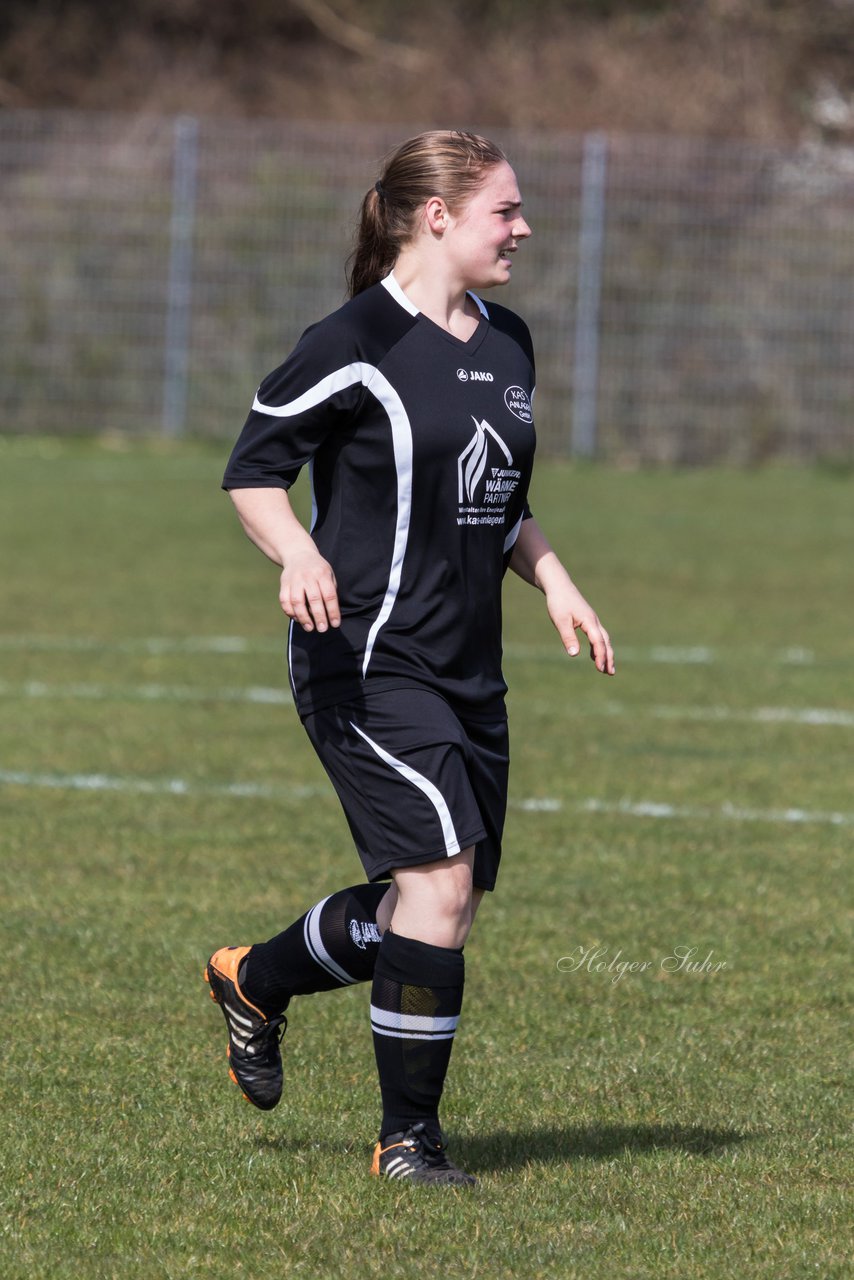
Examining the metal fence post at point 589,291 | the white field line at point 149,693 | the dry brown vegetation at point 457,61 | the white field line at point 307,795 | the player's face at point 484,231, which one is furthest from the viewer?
the dry brown vegetation at point 457,61


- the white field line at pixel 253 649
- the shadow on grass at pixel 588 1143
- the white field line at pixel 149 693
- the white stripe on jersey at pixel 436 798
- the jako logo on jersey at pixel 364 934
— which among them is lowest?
the shadow on grass at pixel 588 1143

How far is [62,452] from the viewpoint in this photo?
21.1 metres

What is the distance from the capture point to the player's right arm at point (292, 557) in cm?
371

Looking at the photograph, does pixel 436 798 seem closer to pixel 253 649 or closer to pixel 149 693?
pixel 149 693

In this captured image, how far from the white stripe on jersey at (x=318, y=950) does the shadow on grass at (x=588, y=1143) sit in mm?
405

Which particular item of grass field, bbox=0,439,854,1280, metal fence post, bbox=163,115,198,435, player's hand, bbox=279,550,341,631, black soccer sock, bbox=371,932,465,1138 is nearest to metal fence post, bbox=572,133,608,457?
metal fence post, bbox=163,115,198,435

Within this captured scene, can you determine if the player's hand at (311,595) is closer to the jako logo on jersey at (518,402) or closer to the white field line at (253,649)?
the jako logo on jersey at (518,402)

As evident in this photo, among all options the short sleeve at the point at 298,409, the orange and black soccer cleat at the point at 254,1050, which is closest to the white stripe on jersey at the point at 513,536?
the short sleeve at the point at 298,409

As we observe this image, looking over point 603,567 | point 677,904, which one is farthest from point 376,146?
point 677,904

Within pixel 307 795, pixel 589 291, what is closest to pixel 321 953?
pixel 307 795

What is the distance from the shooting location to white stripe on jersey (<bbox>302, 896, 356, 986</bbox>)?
13.9 ft

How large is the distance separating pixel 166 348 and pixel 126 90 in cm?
1011

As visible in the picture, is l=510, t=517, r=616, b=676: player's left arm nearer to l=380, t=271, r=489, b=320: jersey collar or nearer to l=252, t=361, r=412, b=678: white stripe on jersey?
l=252, t=361, r=412, b=678: white stripe on jersey

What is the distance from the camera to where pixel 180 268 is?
21.1 meters
